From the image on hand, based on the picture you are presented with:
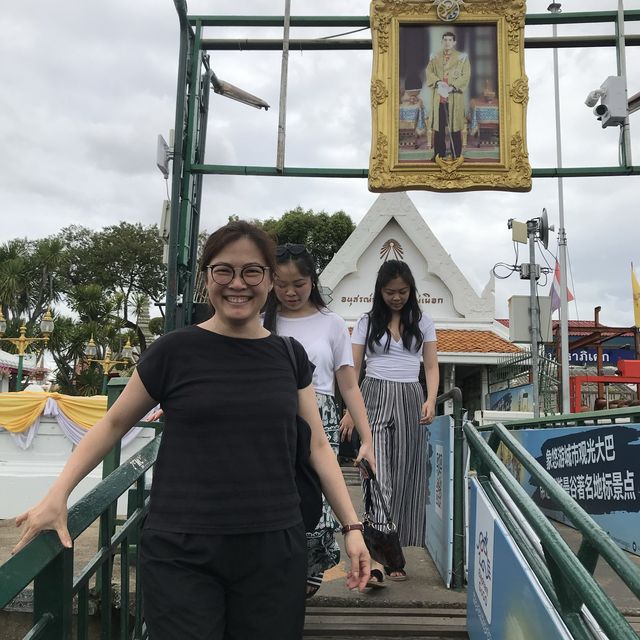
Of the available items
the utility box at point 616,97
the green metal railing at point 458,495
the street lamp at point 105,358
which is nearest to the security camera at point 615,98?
the utility box at point 616,97

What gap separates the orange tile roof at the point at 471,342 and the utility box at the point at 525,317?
3958mm

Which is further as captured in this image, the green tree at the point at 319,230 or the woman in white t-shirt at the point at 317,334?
the green tree at the point at 319,230

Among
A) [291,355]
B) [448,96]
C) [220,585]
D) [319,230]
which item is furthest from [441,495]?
[319,230]

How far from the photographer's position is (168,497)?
5.34 feet

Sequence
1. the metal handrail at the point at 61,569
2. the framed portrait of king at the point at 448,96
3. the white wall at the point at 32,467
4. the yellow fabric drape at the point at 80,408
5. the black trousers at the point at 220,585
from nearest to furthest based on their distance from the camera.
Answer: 1. the metal handrail at the point at 61,569
2. the black trousers at the point at 220,585
3. the framed portrait of king at the point at 448,96
4. the white wall at the point at 32,467
5. the yellow fabric drape at the point at 80,408

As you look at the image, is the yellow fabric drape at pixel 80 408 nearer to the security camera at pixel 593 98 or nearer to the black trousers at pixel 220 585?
the security camera at pixel 593 98

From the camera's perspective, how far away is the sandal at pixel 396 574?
3.69 m

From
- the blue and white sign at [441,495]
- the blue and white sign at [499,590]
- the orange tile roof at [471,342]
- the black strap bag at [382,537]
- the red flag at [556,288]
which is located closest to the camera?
the blue and white sign at [499,590]

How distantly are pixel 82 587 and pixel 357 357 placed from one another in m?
2.00

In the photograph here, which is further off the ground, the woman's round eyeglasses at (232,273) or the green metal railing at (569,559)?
the woman's round eyeglasses at (232,273)

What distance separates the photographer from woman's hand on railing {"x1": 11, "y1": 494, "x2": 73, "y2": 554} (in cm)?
150

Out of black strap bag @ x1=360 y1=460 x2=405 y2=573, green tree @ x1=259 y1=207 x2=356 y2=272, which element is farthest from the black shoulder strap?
green tree @ x1=259 y1=207 x2=356 y2=272

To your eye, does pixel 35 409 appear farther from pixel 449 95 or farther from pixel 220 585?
pixel 220 585

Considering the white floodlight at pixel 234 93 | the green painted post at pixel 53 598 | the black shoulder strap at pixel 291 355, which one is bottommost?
the green painted post at pixel 53 598
